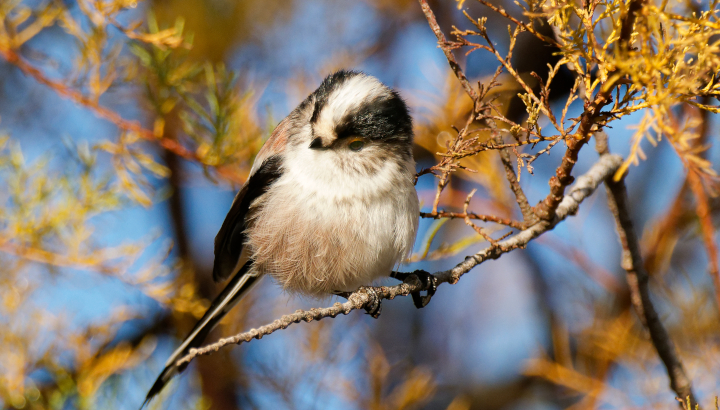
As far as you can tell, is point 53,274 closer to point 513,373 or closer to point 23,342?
point 23,342

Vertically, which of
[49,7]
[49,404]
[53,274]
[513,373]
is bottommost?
[513,373]

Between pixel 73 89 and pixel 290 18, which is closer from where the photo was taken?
pixel 73 89

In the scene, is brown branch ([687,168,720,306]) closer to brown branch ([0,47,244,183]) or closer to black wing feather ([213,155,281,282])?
black wing feather ([213,155,281,282])

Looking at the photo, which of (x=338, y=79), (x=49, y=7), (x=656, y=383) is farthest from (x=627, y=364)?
(x=49, y=7)

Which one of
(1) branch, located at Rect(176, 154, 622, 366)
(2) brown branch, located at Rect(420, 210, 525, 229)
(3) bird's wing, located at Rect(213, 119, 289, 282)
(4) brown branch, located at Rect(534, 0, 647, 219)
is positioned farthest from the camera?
(3) bird's wing, located at Rect(213, 119, 289, 282)

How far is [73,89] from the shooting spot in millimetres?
1867

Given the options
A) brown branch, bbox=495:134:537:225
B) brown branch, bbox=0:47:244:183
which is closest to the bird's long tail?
brown branch, bbox=0:47:244:183

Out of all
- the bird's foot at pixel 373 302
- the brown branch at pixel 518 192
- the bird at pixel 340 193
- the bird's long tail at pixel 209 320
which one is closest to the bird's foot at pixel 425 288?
the bird at pixel 340 193

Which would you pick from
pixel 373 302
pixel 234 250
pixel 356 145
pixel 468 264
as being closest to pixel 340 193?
pixel 356 145

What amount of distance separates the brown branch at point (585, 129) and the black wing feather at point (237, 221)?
96 cm

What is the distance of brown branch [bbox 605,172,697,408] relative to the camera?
4.95 ft

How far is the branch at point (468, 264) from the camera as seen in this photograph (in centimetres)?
111

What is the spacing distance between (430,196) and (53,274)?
1518 mm

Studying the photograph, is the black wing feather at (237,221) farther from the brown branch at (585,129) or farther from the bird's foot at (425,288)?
the brown branch at (585,129)
